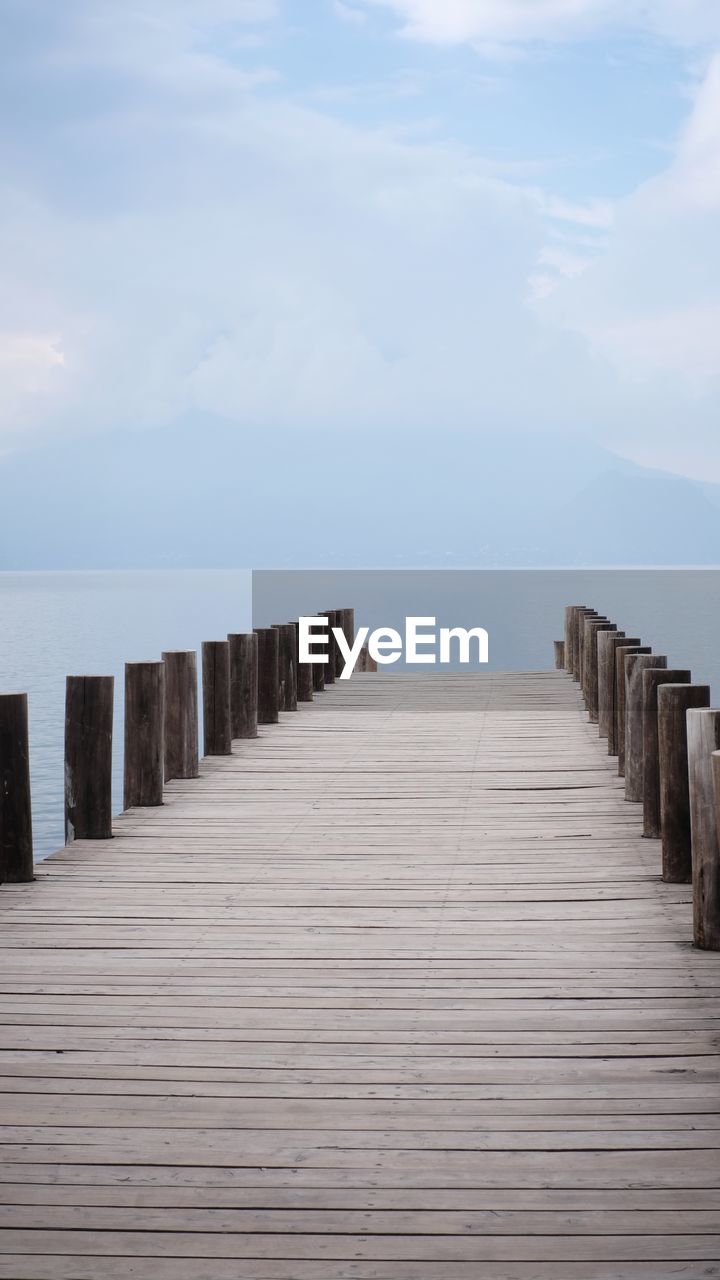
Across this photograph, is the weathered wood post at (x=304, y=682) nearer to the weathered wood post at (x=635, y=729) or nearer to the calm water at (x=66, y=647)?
the calm water at (x=66, y=647)

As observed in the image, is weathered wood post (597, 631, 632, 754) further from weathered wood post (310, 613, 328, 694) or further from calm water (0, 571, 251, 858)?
weathered wood post (310, 613, 328, 694)

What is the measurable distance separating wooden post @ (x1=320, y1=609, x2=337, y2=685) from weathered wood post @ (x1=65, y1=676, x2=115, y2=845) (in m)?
9.70

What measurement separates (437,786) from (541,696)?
21.7 ft

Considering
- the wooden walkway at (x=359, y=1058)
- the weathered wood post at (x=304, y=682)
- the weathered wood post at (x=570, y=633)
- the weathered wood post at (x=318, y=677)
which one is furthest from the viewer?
the weathered wood post at (x=570, y=633)

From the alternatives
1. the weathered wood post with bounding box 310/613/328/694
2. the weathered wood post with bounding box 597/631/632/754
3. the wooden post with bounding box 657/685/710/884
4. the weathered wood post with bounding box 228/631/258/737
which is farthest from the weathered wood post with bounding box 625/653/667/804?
the weathered wood post with bounding box 310/613/328/694

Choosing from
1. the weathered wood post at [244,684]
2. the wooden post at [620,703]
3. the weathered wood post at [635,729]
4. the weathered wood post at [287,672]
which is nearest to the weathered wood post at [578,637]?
the weathered wood post at [287,672]

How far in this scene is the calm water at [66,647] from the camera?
84.0 ft

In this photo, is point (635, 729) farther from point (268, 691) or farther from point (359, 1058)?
point (268, 691)

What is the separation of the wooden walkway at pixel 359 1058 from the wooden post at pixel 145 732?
86 centimetres

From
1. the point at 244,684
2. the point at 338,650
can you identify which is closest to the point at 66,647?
the point at 338,650

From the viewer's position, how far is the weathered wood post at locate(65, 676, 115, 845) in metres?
8.30

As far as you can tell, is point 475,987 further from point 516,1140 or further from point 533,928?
point 516,1140

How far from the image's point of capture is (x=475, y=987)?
5395mm

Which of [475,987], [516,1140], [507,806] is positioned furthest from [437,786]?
[516,1140]
